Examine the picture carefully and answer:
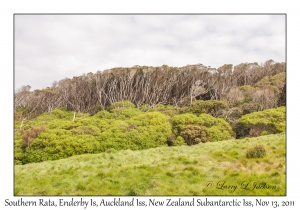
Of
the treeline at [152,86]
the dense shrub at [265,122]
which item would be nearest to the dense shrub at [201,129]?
the dense shrub at [265,122]

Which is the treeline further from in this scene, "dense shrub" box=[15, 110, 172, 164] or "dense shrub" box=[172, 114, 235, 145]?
"dense shrub" box=[15, 110, 172, 164]

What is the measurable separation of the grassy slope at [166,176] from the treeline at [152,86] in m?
17.1

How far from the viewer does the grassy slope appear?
8441 mm

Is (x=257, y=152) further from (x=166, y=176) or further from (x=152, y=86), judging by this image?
(x=152, y=86)

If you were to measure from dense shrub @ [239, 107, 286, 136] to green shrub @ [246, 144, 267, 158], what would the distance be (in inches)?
283

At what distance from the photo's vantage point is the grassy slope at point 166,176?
27.7ft

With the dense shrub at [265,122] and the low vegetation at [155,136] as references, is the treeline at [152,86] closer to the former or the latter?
the low vegetation at [155,136]

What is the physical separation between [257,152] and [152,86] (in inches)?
881

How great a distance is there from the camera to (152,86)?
3212 centimetres

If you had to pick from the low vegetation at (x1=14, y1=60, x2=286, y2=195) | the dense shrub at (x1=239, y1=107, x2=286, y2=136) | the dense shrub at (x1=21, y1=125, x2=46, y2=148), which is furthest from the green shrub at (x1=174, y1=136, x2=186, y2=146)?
the dense shrub at (x1=21, y1=125, x2=46, y2=148)

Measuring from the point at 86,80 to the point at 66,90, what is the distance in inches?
124

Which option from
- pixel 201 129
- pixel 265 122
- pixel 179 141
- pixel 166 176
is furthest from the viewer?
pixel 265 122

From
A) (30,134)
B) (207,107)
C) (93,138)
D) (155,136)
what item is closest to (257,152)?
(155,136)
